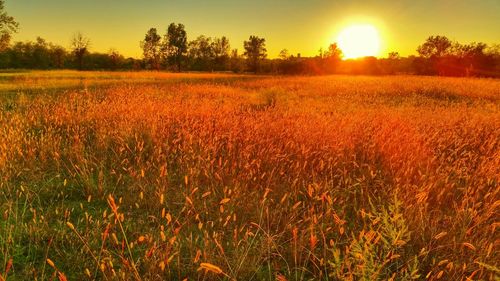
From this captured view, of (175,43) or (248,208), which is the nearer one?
(248,208)

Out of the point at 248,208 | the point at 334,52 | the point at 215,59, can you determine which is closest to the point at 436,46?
the point at 334,52

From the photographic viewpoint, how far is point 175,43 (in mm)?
85000

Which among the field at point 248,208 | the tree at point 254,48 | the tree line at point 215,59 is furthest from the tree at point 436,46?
the field at point 248,208

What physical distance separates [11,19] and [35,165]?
1490 inches

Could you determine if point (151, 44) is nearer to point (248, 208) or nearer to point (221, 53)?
point (221, 53)

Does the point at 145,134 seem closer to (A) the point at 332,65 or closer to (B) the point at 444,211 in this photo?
(B) the point at 444,211

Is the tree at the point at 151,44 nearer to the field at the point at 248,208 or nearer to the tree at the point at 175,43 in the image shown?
the tree at the point at 175,43

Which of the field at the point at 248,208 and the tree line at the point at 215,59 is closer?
the field at the point at 248,208

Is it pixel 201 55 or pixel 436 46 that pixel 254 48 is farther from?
pixel 436 46

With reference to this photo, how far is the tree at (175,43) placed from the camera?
82.9 meters

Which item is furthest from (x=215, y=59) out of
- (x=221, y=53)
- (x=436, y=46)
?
(x=436, y=46)

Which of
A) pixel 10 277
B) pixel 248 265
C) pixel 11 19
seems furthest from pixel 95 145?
pixel 11 19

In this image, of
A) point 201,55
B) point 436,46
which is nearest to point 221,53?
point 201,55

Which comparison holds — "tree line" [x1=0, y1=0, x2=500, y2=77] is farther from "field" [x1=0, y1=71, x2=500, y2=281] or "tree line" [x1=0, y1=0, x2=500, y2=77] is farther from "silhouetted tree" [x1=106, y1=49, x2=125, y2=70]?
"field" [x1=0, y1=71, x2=500, y2=281]
